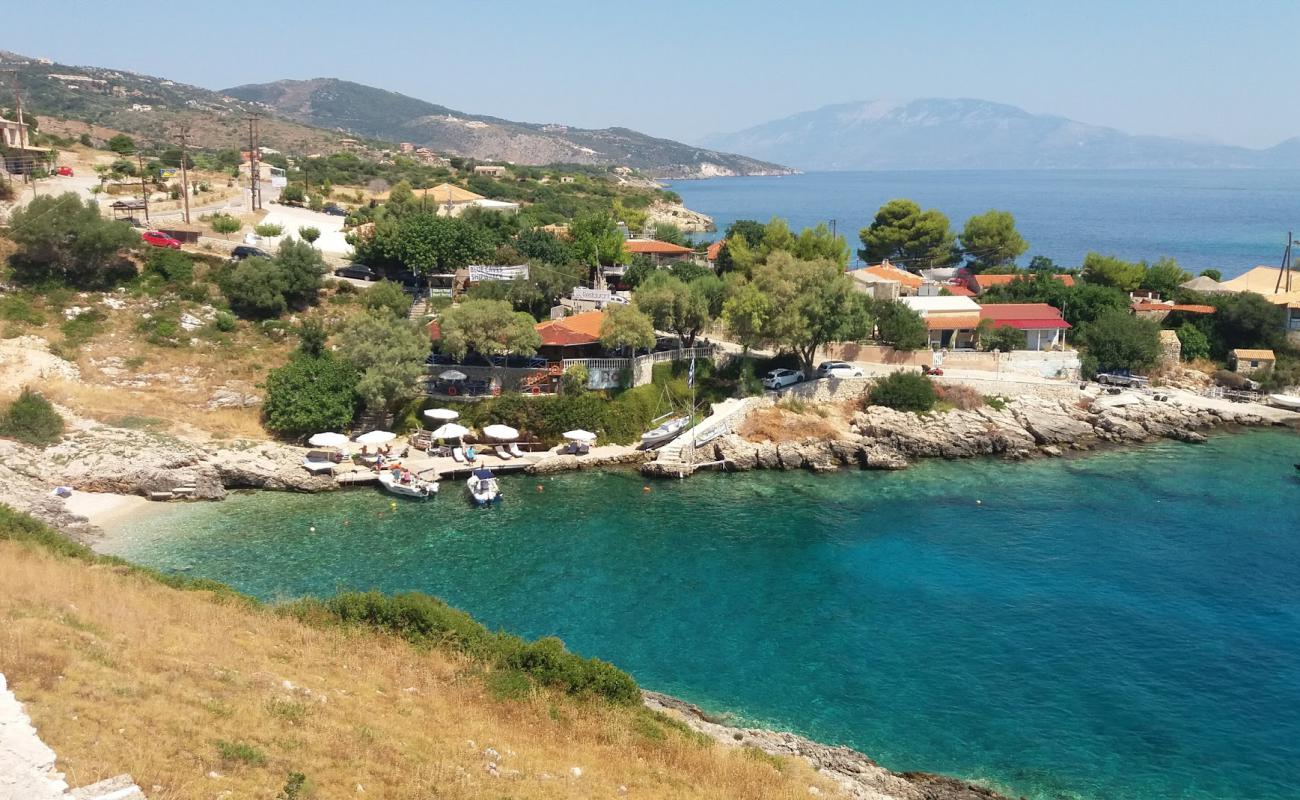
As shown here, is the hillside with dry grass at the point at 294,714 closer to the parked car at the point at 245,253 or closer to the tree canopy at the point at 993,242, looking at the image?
the parked car at the point at 245,253

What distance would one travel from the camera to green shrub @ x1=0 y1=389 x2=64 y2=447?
35.9 m

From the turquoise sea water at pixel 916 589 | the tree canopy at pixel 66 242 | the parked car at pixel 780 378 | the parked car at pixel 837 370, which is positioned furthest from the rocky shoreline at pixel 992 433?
the tree canopy at pixel 66 242

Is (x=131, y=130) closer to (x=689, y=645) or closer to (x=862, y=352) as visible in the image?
(x=862, y=352)

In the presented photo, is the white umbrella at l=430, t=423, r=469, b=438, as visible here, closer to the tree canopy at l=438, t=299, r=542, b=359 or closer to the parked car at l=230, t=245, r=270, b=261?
the tree canopy at l=438, t=299, r=542, b=359

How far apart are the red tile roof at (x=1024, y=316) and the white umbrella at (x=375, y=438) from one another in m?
36.9

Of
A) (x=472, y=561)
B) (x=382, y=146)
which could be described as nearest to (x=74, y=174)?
(x=472, y=561)

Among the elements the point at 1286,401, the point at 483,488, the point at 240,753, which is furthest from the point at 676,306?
the point at 1286,401

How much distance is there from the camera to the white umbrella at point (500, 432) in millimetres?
40406

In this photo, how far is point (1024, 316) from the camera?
5578cm

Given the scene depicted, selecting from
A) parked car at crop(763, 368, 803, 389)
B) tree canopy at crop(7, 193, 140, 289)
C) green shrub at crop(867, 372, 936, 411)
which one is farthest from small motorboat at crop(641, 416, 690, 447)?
tree canopy at crop(7, 193, 140, 289)

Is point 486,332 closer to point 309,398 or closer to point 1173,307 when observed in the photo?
point 309,398

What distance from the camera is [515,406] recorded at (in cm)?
4197

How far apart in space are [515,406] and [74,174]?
183 ft

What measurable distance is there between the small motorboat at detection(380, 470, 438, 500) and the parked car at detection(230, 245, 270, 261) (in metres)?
22.3
